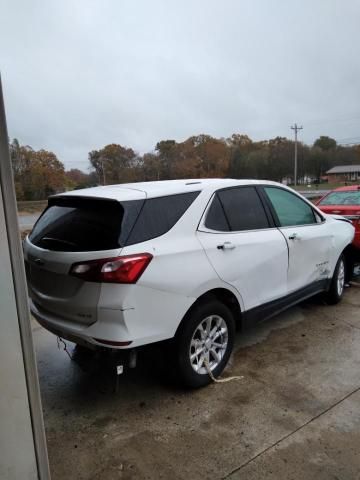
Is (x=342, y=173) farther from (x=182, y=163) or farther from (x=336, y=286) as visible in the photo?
(x=336, y=286)

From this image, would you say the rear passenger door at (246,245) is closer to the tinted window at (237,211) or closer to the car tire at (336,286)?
the tinted window at (237,211)

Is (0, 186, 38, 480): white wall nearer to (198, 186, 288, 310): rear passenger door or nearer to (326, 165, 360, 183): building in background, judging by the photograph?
(198, 186, 288, 310): rear passenger door

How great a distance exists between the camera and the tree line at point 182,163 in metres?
25.9

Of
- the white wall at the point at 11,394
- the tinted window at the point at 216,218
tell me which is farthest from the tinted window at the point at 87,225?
the white wall at the point at 11,394

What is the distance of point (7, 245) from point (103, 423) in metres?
1.83

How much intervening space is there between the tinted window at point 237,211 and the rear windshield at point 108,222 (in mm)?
280

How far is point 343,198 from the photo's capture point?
24.2 feet

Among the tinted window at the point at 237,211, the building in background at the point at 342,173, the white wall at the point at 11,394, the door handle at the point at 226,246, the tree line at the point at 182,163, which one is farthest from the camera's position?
the building in background at the point at 342,173

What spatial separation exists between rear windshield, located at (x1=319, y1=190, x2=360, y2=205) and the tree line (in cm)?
606

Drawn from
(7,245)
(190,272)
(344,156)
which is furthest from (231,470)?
(344,156)

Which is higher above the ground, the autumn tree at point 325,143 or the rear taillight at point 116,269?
the autumn tree at point 325,143

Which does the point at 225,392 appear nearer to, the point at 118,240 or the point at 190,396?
the point at 190,396

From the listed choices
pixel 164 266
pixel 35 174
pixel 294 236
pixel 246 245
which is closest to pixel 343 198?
pixel 294 236

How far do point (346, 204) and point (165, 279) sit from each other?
545 cm
